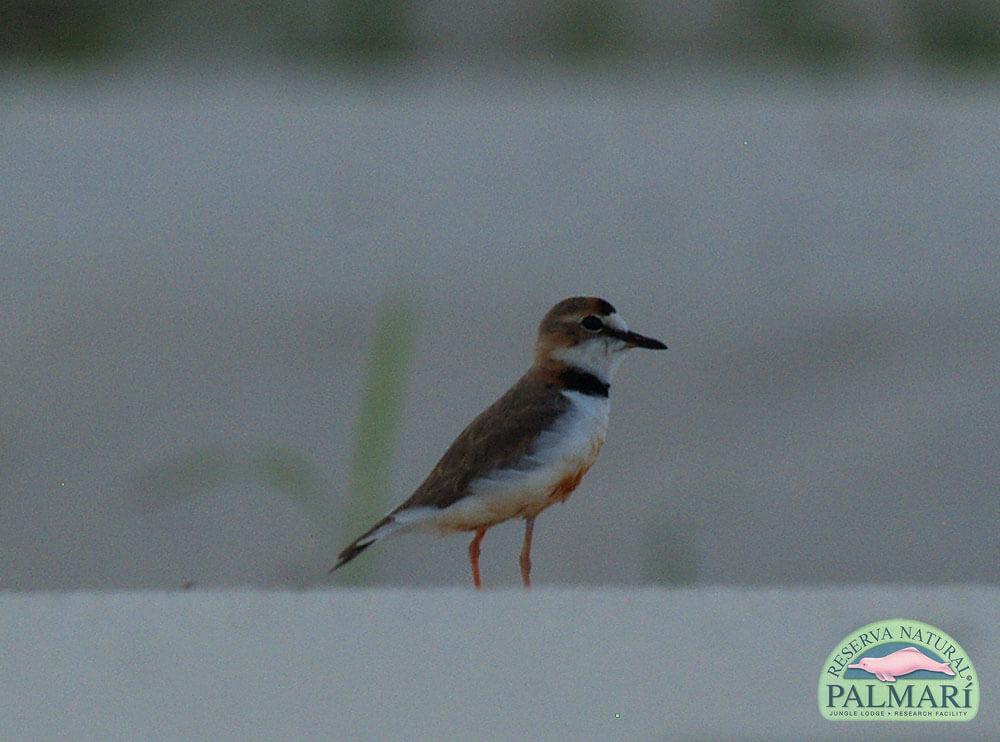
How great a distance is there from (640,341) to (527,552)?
21 centimetres

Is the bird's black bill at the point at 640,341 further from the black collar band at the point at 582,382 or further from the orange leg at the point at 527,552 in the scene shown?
the orange leg at the point at 527,552

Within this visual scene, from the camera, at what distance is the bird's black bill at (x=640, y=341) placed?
51.7 inches

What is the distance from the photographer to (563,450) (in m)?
1.30

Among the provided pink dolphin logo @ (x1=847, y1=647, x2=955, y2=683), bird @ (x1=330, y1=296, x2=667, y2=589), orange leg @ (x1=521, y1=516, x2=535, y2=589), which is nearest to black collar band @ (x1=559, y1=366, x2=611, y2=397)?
bird @ (x1=330, y1=296, x2=667, y2=589)

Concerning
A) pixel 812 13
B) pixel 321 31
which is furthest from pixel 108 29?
pixel 812 13

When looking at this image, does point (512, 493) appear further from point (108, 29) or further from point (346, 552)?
point (108, 29)

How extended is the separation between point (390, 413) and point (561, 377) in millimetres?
333

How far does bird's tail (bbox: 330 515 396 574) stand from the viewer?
1275 mm

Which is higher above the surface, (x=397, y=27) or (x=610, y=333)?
(x=397, y=27)

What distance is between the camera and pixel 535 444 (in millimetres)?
1306

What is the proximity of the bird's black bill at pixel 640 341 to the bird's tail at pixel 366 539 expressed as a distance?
0.26 m

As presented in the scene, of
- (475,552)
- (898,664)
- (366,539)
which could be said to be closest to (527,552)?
(475,552)

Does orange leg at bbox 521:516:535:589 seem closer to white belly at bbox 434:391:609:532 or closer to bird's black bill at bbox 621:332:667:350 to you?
white belly at bbox 434:391:609:532

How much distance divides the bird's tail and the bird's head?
0.21m
